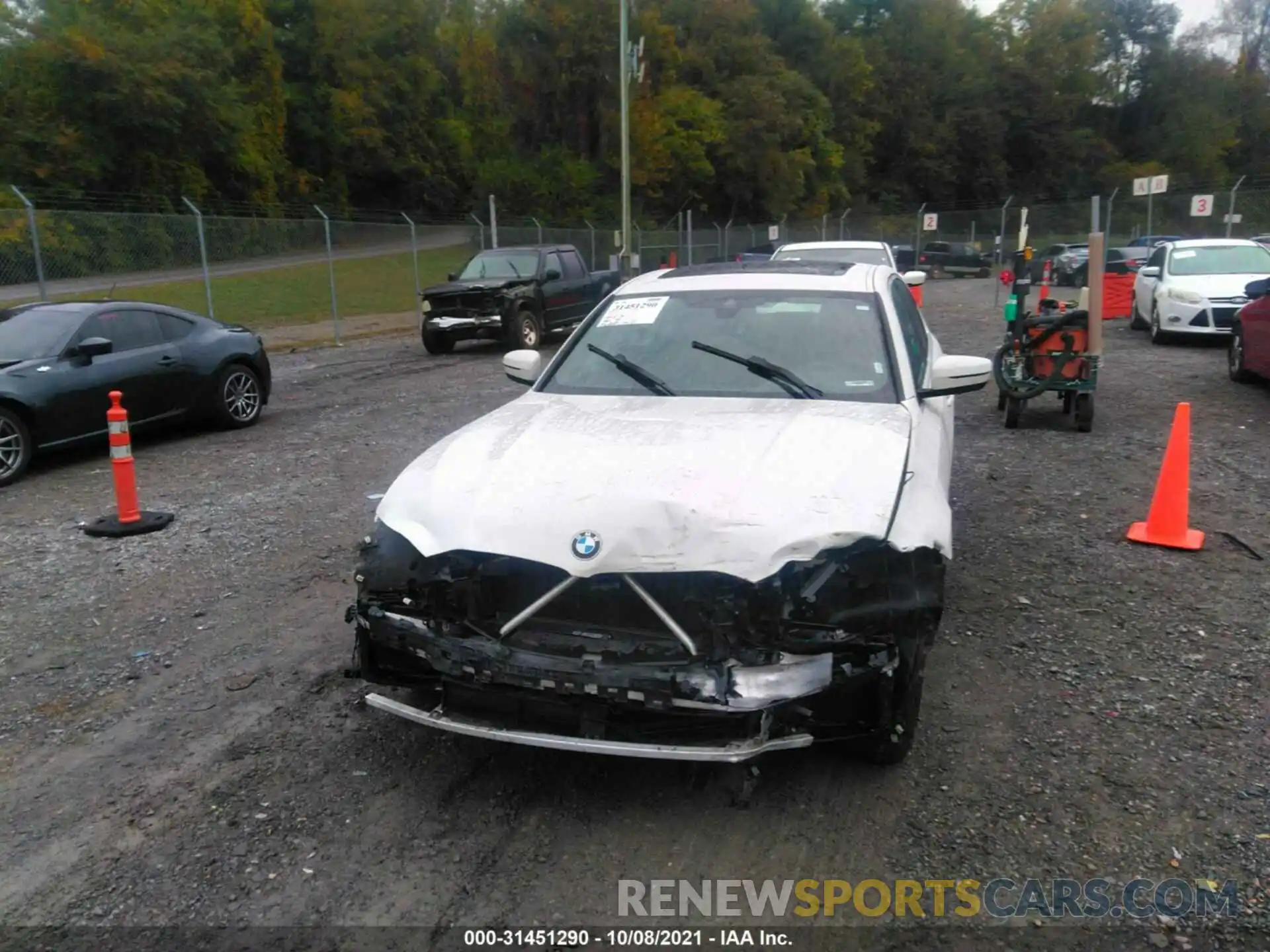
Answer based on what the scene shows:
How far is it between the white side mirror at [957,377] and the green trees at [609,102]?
104 feet

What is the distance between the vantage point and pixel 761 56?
53.0 meters

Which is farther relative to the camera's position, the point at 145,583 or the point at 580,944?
the point at 145,583

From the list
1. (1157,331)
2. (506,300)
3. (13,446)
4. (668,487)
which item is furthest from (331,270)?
(668,487)

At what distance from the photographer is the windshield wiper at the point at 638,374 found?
15.2ft

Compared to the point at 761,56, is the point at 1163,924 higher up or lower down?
lower down

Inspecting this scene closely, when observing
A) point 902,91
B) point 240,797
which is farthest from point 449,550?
point 902,91

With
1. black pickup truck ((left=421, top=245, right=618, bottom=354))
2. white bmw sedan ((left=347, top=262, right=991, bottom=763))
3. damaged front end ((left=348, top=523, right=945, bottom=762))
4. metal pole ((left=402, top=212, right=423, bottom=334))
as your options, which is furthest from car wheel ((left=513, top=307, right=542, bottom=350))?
damaged front end ((left=348, top=523, right=945, bottom=762))

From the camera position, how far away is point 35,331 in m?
8.93

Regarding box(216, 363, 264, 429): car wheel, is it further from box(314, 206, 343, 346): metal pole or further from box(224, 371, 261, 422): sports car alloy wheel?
box(314, 206, 343, 346): metal pole

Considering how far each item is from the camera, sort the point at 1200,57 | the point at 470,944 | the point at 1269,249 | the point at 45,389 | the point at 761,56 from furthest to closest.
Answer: the point at 1200,57
the point at 761,56
the point at 1269,249
the point at 45,389
the point at 470,944

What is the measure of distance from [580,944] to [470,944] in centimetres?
31

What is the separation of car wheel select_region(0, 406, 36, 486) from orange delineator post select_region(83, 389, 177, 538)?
5.90 feet

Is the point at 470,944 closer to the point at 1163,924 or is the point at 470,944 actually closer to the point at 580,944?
the point at 580,944

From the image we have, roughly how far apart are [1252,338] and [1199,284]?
472 cm
